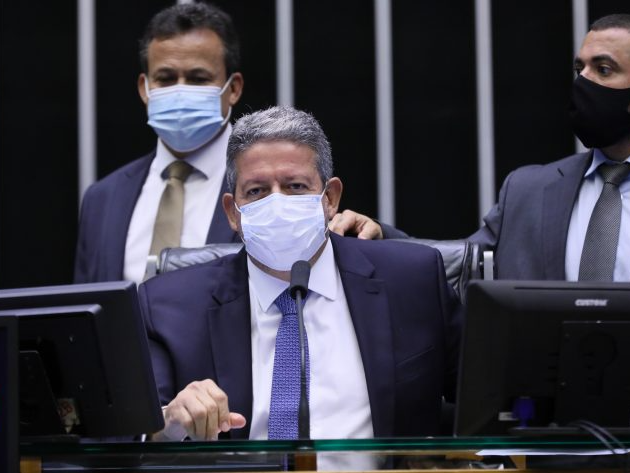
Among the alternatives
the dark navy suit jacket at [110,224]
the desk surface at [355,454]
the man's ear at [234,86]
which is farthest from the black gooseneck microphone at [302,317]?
the man's ear at [234,86]

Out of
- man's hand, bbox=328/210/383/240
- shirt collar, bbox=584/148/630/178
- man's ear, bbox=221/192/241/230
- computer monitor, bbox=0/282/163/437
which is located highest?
shirt collar, bbox=584/148/630/178

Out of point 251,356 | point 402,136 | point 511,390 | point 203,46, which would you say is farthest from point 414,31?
point 511,390

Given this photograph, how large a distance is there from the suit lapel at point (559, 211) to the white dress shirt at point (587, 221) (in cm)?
2

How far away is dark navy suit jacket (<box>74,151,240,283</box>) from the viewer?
4277 mm

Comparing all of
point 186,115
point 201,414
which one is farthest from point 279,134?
point 186,115

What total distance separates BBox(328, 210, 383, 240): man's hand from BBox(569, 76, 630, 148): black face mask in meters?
0.79

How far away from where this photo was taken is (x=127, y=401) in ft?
8.11

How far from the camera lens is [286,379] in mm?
3004

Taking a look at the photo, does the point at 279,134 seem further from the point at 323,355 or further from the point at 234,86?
the point at 234,86

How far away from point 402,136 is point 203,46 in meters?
1.46

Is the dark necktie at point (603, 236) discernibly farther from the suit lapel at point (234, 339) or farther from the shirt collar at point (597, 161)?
the suit lapel at point (234, 339)

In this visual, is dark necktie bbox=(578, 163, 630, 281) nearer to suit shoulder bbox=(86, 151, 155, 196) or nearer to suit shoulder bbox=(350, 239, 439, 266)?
suit shoulder bbox=(350, 239, 439, 266)

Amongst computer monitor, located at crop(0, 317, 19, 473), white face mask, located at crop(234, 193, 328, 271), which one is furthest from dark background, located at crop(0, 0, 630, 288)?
computer monitor, located at crop(0, 317, 19, 473)

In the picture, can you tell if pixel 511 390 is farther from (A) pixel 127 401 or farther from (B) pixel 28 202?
(B) pixel 28 202
